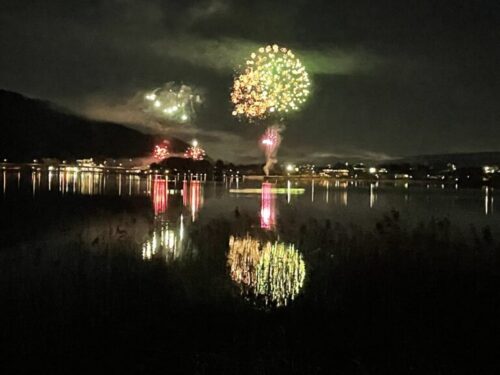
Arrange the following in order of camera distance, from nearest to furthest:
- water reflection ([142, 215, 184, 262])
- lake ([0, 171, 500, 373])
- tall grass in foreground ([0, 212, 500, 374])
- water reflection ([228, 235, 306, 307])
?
tall grass in foreground ([0, 212, 500, 374]) → lake ([0, 171, 500, 373]) → water reflection ([228, 235, 306, 307]) → water reflection ([142, 215, 184, 262])

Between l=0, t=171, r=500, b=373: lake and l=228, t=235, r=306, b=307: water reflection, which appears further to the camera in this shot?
l=228, t=235, r=306, b=307: water reflection

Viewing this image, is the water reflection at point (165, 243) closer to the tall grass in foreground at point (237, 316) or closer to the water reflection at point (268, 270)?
the tall grass in foreground at point (237, 316)

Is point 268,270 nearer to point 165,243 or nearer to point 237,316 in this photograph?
point 237,316

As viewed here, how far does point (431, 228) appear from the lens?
2514 centimetres

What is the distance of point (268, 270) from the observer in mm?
15078

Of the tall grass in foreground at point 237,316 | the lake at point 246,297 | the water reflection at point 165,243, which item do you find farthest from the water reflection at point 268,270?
the water reflection at point 165,243

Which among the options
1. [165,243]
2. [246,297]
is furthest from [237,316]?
[165,243]

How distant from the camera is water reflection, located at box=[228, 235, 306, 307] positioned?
12602 millimetres

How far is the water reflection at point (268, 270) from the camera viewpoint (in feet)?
41.3

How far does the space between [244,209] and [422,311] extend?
990 inches

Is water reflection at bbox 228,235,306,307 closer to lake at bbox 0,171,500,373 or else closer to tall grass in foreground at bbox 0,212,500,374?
lake at bbox 0,171,500,373

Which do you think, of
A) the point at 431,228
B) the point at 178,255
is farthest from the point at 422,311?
the point at 431,228

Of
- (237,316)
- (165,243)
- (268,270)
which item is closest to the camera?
(237,316)

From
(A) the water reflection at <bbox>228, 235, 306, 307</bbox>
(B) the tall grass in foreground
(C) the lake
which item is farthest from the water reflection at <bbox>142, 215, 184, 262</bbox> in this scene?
(A) the water reflection at <bbox>228, 235, 306, 307</bbox>
